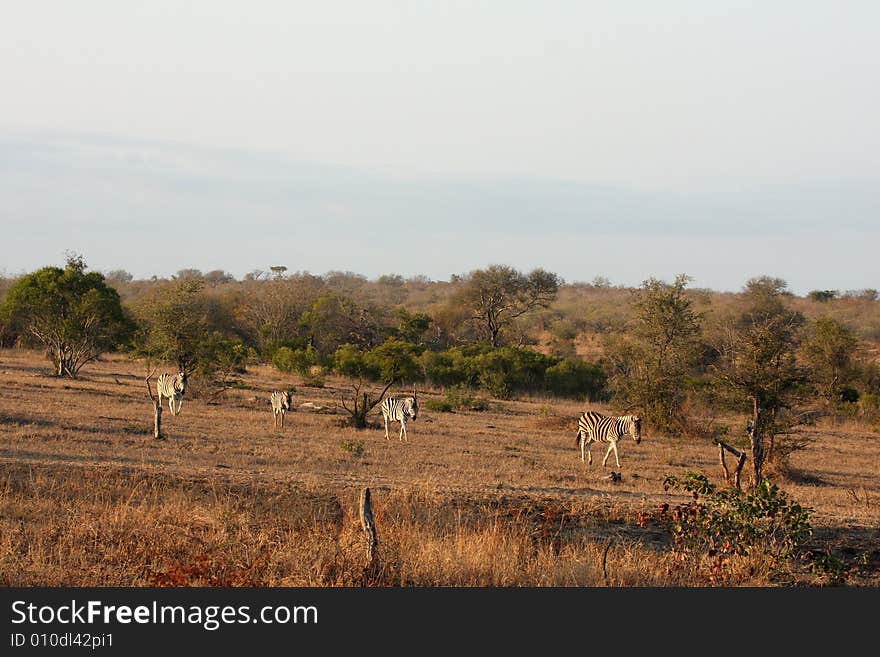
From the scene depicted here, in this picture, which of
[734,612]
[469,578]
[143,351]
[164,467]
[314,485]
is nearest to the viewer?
[734,612]

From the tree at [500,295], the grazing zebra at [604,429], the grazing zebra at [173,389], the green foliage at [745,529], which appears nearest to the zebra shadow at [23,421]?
the grazing zebra at [173,389]

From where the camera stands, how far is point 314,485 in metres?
11.4

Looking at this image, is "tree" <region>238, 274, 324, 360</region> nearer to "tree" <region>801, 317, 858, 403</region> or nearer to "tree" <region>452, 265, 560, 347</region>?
"tree" <region>452, 265, 560, 347</region>

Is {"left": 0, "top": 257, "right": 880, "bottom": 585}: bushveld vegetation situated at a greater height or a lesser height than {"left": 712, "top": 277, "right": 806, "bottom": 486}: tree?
lesser

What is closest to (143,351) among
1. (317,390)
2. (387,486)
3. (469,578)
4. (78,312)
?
(78,312)

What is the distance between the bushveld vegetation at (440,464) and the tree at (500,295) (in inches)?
595

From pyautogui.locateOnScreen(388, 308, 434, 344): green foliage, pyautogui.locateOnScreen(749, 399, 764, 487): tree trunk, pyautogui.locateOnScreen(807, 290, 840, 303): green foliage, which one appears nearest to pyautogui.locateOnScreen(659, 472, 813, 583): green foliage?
pyautogui.locateOnScreen(749, 399, 764, 487): tree trunk

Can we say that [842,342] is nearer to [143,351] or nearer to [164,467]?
[143,351]

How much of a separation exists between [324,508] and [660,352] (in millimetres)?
21192

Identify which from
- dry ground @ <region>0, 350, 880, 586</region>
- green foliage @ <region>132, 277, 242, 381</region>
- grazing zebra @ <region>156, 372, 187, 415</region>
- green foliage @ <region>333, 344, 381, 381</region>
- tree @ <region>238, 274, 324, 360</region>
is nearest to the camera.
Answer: dry ground @ <region>0, 350, 880, 586</region>

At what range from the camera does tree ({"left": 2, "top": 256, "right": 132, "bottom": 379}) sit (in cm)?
3322

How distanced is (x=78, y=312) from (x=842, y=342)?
35.5 metres

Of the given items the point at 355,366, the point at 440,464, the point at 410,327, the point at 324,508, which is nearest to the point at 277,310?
the point at 410,327

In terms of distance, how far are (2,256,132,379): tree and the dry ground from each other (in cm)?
1221
